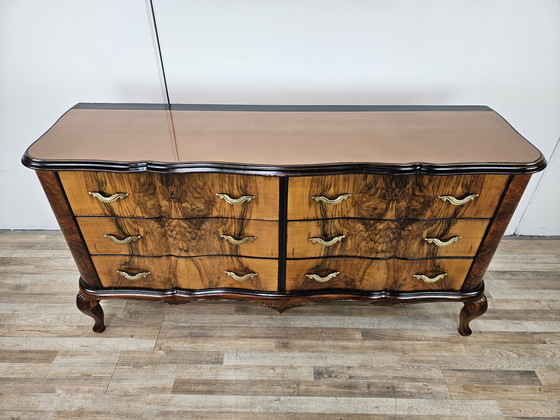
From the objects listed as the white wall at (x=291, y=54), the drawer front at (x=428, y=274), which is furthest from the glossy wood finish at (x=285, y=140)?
the drawer front at (x=428, y=274)

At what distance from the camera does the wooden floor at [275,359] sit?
57.7 inches

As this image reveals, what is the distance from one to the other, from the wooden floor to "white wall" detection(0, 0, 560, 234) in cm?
89

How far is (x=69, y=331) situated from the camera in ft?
5.61

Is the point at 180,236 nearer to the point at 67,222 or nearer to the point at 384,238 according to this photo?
the point at 67,222

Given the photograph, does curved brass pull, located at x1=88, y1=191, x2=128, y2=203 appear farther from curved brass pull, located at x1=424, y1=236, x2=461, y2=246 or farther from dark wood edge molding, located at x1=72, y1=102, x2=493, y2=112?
curved brass pull, located at x1=424, y1=236, x2=461, y2=246

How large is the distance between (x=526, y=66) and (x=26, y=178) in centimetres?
234

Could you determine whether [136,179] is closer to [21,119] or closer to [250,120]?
[250,120]

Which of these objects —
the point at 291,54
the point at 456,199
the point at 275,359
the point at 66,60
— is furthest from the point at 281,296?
the point at 66,60

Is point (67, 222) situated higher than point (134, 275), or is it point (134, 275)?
point (67, 222)

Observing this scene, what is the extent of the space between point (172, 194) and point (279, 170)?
355 millimetres

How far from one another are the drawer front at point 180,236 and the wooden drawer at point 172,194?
0.03 m

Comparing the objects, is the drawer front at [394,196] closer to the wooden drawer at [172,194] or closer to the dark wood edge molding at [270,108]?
the wooden drawer at [172,194]

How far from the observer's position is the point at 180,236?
4.54ft

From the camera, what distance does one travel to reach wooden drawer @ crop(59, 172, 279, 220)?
48.7 inches
